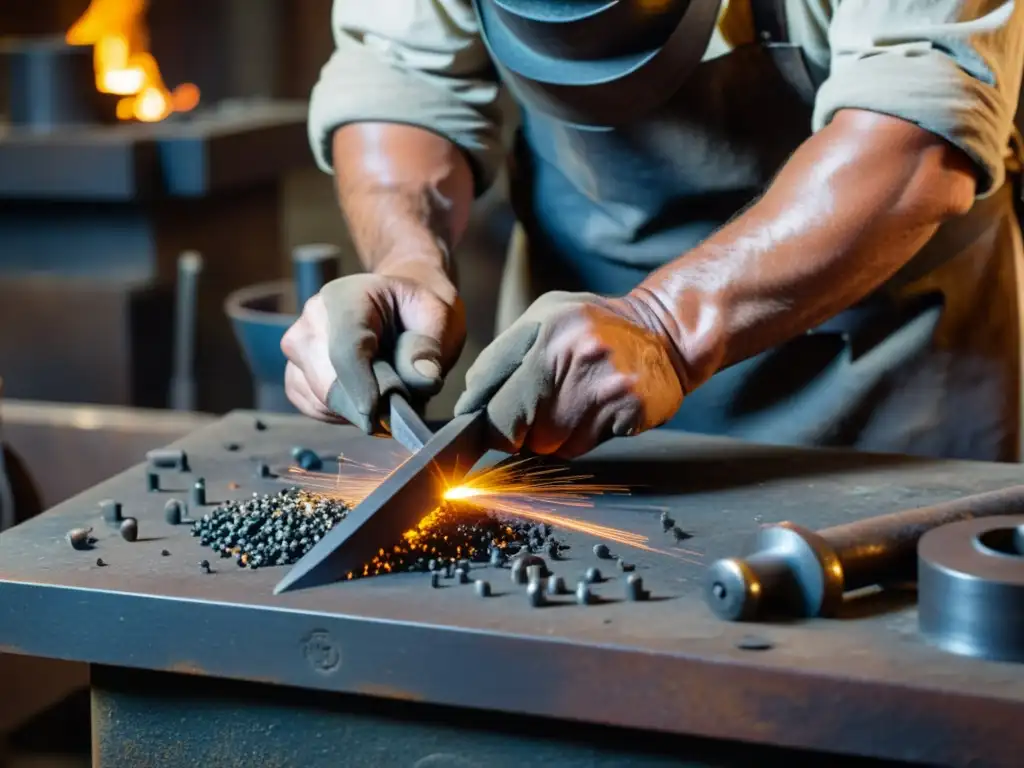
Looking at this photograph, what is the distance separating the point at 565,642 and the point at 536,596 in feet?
0.27

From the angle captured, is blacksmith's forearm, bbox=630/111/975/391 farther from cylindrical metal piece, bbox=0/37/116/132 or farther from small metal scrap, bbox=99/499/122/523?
cylindrical metal piece, bbox=0/37/116/132

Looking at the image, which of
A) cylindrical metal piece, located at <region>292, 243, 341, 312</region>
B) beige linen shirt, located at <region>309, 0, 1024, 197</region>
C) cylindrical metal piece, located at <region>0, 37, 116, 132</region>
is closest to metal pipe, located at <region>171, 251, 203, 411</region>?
cylindrical metal piece, located at <region>0, 37, 116, 132</region>

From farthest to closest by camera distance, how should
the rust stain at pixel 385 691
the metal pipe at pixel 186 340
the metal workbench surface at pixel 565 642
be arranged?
1. the metal pipe at pixel 186 340
2. the rust stain at pixel 385 691
3. the metal workbench surface at pixel 565 642

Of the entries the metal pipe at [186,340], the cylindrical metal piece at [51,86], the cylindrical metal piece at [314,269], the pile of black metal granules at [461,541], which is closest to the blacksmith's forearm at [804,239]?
the pile of black metal granules at [461,541]

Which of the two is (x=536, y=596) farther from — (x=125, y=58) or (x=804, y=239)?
(x=125, y=58)

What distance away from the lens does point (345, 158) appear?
178 centimetres

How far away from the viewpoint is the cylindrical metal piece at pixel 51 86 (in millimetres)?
3088

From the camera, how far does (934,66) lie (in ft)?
4.50

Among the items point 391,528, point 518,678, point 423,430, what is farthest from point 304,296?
point 518,678

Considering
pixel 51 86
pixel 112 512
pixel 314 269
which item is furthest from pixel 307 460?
pixel 51 86

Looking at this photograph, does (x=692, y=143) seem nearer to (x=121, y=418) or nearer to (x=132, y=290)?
(x=121, y=418)

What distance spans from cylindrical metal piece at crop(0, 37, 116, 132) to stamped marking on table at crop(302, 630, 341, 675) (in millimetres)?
2307

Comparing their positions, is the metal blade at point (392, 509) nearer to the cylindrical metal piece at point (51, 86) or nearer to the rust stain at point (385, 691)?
the rust stain at point (385, 691)

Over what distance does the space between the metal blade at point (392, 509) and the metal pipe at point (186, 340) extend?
1.69 metres
